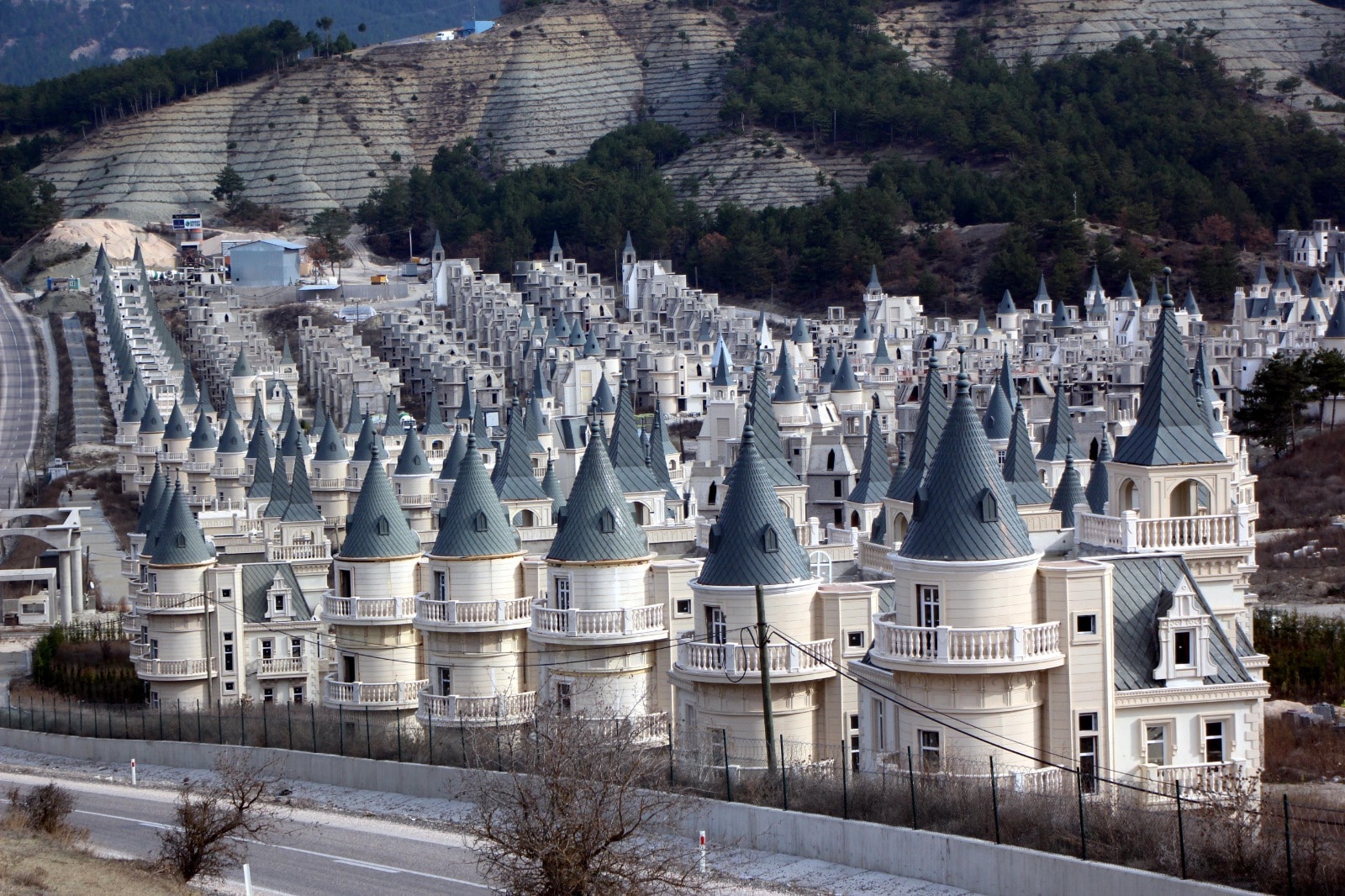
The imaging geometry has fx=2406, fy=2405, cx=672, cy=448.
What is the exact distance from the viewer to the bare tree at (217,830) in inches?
1433

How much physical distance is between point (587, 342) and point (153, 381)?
2803 centimetres

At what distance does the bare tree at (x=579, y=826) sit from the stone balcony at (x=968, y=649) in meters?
4.30

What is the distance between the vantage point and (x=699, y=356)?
493ft

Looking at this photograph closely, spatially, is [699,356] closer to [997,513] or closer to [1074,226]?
[1074,226]

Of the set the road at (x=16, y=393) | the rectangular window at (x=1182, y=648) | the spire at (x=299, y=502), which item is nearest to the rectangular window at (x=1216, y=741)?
the rectangular window at (x=1182, y=648)

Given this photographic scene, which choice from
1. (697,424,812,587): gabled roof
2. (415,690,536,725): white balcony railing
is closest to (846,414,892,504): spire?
(415,690,536,725): white balcony railing

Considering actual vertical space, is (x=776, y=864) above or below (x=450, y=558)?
below

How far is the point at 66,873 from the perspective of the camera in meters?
35.3

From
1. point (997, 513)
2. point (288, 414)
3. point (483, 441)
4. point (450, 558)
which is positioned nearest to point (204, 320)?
point (288, 414)

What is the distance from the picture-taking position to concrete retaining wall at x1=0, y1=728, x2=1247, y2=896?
100 ft

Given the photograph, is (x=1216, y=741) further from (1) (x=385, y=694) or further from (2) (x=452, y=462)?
(2) (x=452, y=462)

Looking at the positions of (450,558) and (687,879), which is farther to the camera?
(450,558)

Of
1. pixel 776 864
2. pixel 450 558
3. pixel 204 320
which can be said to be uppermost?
pixel 204 320

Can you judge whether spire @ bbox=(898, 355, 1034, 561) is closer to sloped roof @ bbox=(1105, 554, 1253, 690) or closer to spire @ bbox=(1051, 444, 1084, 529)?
sloped roof @ bbox=(1105, 554, 1253, 690)
